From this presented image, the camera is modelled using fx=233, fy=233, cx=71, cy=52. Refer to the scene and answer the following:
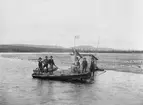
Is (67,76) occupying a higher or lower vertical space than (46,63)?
lower

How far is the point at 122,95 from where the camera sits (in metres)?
20.2

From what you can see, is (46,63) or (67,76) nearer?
(67,76)

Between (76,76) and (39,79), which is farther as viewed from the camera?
(39,79)

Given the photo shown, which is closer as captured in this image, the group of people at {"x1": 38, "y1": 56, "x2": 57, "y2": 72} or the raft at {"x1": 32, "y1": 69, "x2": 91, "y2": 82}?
the raft at {"x1": 32, "y1": 69, "x2": 91, "y2": 82}

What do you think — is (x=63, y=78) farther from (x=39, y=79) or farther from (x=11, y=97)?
(x=11, y=97)

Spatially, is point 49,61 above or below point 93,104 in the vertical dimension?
above

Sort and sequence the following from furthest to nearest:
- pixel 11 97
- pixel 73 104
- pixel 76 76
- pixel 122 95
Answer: pixel 76 76, pixel 122 95, pixel 11 97, pixel 73 104

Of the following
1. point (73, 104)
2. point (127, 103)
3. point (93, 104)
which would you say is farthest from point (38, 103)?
point (127, 103)

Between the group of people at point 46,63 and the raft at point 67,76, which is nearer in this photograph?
the raft at point 67,76

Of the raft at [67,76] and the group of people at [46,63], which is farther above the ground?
the group of people at [46,63]

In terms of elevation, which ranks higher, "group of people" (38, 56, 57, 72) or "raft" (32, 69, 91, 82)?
"group of people" (38, 56, 57, 72)

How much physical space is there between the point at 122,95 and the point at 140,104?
3.15m

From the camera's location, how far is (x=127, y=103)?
1731 cm

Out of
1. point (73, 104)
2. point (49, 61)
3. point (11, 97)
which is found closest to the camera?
point (73, 104)
